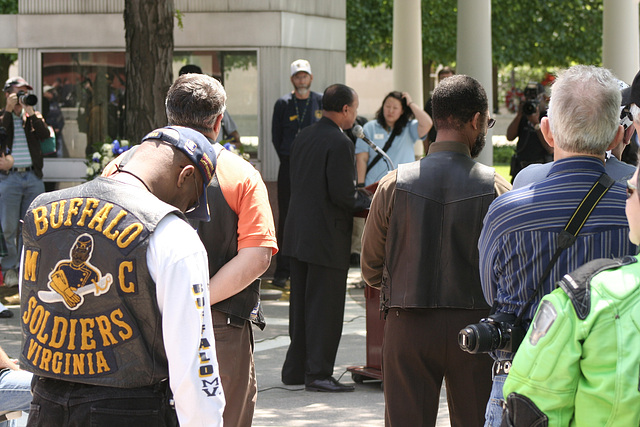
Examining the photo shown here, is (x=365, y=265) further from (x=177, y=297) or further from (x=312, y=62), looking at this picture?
(x=312, y=62)

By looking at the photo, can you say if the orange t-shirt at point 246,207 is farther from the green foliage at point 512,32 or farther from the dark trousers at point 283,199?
the green foliage at point 512,32

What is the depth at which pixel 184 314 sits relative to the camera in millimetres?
2617

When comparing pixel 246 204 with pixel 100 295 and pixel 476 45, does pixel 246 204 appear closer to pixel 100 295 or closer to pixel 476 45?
pixel 100 295

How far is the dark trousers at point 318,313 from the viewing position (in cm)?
680

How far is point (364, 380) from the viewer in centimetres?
732

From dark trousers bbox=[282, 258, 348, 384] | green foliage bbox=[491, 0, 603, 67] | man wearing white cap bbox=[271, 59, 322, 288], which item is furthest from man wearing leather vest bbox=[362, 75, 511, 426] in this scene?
green foliage bbox=[491, 0, 603, 67]

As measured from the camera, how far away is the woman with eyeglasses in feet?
34.6

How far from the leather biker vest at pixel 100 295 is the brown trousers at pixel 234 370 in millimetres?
1461

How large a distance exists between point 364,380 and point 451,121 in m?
3.38

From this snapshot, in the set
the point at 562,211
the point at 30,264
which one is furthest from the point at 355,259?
the point at 30,264

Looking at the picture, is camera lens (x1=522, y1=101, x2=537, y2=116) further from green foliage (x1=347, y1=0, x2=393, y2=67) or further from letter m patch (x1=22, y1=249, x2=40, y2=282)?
green foliage (x1=347, y1=0, x2=393, y2=67)

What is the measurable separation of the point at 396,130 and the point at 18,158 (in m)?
4.18

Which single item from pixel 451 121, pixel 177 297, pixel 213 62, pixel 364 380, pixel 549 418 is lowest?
pixel 364 380

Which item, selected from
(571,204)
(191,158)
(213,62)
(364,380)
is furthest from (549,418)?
(213,62)
